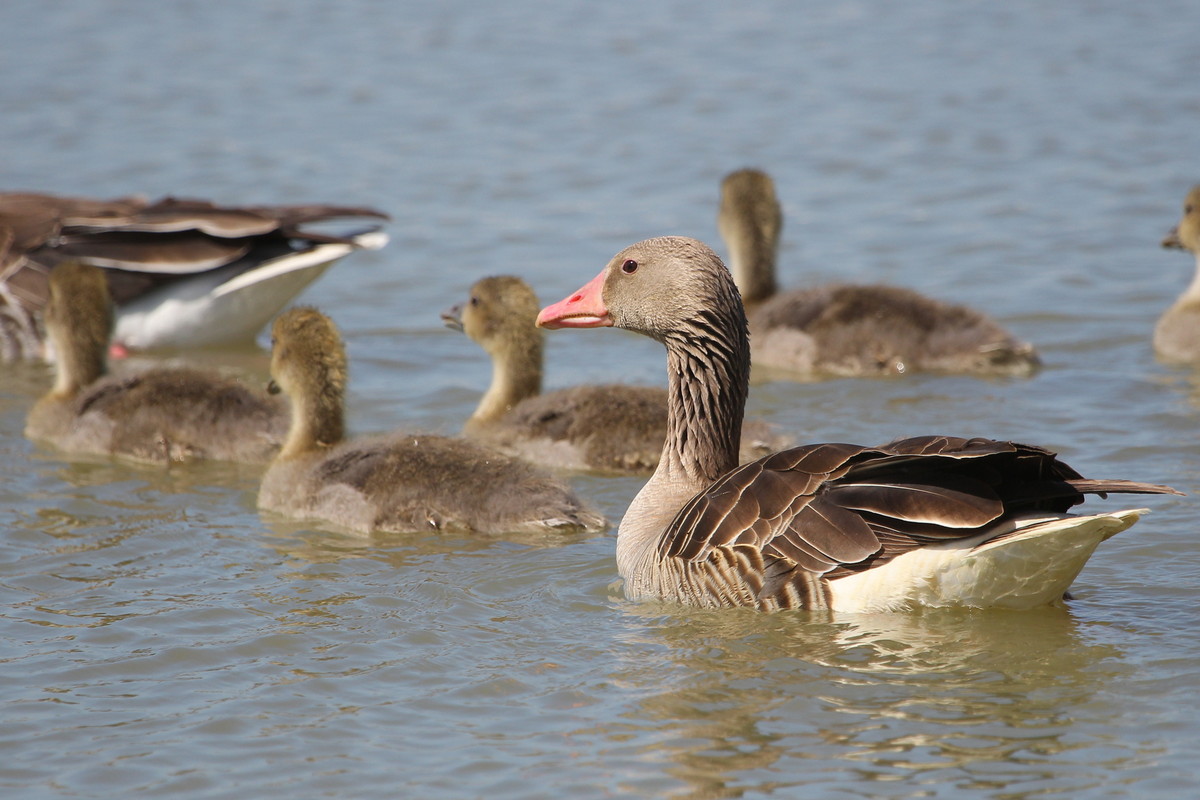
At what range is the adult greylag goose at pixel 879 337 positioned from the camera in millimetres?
11398

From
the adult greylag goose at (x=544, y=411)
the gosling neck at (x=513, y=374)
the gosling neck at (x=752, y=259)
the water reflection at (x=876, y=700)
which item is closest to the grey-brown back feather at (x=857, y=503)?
the water reflection at (x=876, y=700)

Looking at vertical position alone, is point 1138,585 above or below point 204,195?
below

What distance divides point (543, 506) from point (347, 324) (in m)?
6.36

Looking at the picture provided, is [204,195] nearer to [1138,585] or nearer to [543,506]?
[543,506]

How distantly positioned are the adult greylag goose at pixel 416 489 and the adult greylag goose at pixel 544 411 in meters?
1.16

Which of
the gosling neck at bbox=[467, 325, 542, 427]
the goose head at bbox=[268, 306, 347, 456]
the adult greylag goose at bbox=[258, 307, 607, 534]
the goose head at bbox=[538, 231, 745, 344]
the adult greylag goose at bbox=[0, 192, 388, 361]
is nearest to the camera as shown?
the goose head at bbox=[538, 231, 745, 344]

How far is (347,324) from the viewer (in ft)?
45.5

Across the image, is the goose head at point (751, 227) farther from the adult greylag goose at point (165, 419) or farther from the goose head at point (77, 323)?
the goose head at point (77, 323)

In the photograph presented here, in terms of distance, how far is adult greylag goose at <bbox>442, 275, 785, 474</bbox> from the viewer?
9.44 metres

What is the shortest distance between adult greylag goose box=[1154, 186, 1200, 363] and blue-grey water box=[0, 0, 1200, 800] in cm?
32

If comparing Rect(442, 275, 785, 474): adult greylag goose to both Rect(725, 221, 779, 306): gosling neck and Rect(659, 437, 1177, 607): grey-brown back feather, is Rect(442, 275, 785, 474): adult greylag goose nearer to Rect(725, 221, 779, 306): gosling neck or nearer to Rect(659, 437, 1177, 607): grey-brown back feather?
Rect(659, 437, 1177, 607): grey-brown back feather

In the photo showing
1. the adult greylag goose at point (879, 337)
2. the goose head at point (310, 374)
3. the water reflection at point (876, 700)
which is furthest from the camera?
the adult greylag goose at point (879, 337)

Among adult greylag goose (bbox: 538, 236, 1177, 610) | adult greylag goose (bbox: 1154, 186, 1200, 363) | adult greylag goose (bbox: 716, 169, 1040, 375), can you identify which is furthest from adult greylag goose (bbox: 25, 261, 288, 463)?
adult greylag goose (bbox: 1154, 186, 1200, 363)

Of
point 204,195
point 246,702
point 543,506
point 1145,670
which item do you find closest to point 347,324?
point 204,195
